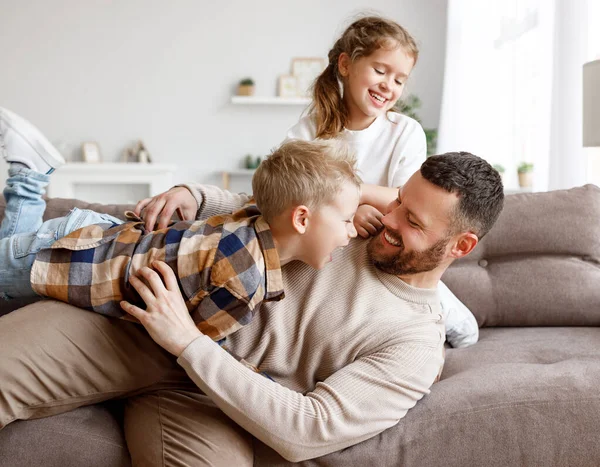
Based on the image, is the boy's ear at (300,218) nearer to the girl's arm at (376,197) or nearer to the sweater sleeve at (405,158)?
the girl's arm at (376,197)

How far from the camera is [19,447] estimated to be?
1.51 m

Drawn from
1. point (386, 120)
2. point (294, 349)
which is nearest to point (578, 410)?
point (294, 349)

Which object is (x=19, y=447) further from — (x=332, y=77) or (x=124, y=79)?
(x=124, y=79)

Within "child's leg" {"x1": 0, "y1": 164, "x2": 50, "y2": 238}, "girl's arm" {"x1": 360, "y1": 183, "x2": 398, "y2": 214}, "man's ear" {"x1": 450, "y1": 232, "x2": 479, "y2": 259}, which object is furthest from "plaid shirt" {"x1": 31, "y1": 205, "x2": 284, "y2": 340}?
"man's ear" {"x1": 450, "y1": 232, "x2": 479, "y2": 259}

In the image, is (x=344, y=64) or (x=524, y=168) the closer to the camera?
(x=344, y=64)

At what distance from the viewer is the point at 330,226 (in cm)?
166

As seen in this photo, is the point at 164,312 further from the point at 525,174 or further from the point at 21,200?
the point at 525,174

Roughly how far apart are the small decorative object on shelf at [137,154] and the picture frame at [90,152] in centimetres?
25

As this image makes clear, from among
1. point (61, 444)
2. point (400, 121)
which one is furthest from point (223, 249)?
point (400, 121)

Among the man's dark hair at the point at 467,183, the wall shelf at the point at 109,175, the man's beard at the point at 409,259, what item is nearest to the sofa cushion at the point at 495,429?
the man's beard at the point at 409,259

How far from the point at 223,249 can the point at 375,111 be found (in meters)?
0.92

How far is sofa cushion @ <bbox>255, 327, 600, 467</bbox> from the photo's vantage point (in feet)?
5.07

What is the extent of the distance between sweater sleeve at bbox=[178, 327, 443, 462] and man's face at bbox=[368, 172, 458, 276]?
0.97 feet

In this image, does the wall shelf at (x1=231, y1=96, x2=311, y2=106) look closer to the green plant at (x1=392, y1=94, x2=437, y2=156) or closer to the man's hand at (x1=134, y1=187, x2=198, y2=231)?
the green plant at (x1=392, y1=94, x2=437, y2=156)
